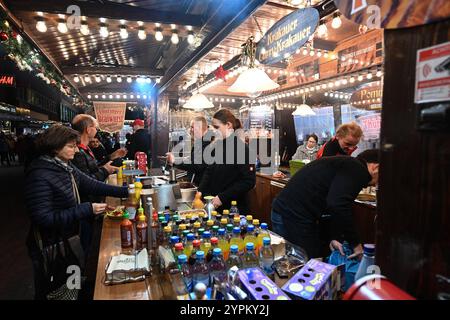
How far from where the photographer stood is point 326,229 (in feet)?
8.08

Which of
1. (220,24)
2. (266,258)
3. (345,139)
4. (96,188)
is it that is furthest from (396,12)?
(220,24)

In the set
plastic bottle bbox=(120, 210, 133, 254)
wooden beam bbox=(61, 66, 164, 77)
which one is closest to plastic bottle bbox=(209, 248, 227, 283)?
plastic bottle bbox=(120, 210, 133, 254)

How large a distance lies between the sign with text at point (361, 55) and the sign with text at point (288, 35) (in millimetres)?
3021

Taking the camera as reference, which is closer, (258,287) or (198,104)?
(258,287)

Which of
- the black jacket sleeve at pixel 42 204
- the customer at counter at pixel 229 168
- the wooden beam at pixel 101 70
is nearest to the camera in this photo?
the black jacket sleeve at pixel 42 204

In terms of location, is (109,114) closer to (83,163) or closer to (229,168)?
(83,163)

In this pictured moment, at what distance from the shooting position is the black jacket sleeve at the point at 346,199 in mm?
1902

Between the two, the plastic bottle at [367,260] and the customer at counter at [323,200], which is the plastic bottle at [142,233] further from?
the plastic bottle at [367,260]

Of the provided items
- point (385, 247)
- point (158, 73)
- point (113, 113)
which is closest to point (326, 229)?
point (385, 247)

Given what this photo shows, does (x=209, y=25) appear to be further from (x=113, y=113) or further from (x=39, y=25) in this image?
(x=113, y=113)

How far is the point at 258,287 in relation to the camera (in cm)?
110

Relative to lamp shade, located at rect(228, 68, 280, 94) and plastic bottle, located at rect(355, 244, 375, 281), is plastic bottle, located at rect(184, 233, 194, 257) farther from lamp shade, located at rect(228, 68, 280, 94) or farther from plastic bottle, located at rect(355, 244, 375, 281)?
lamp shade, located at rect(228, 68, 280, 94)

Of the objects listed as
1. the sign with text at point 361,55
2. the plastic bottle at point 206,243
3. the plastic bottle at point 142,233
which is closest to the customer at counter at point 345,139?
the sign with text at point 361,55

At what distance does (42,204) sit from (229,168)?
63.4 inches
